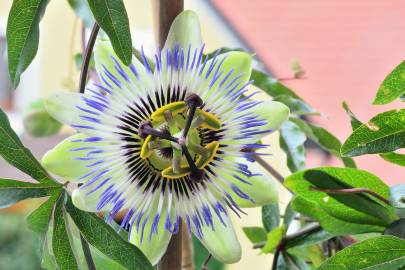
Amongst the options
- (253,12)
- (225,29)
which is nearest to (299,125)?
(225,29)

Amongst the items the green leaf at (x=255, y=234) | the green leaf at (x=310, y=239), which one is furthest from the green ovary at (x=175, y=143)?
the green leaf at (x=255, y=234)

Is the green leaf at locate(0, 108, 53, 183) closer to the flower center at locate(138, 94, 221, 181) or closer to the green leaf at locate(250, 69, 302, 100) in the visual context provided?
the flower center at locate(138, 94, 221, 181)

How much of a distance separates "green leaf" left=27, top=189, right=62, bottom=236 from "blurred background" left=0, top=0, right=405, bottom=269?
3300 mm

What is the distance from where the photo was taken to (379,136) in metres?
0.58

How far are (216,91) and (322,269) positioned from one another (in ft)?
0.62

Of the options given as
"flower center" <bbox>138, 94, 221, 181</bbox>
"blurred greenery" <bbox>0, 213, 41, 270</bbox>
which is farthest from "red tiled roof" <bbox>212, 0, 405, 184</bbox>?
"flower center" <bbox>138, 94, 221, 181</bbox>

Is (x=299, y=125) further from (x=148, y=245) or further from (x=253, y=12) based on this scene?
(x=253, y=12)

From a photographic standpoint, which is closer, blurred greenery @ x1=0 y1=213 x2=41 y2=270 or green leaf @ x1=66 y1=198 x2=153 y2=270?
green leaf @ x1=66 y1=198 x2=153 y2=270

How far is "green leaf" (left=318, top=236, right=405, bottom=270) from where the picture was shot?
57 cm

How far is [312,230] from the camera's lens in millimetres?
763

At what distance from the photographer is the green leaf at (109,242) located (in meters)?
0.54

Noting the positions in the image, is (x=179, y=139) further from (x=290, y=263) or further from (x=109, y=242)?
(x=290, y=263)

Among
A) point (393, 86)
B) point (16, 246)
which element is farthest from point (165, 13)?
point (16, 246)

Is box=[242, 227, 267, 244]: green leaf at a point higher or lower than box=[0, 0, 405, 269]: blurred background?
higher
